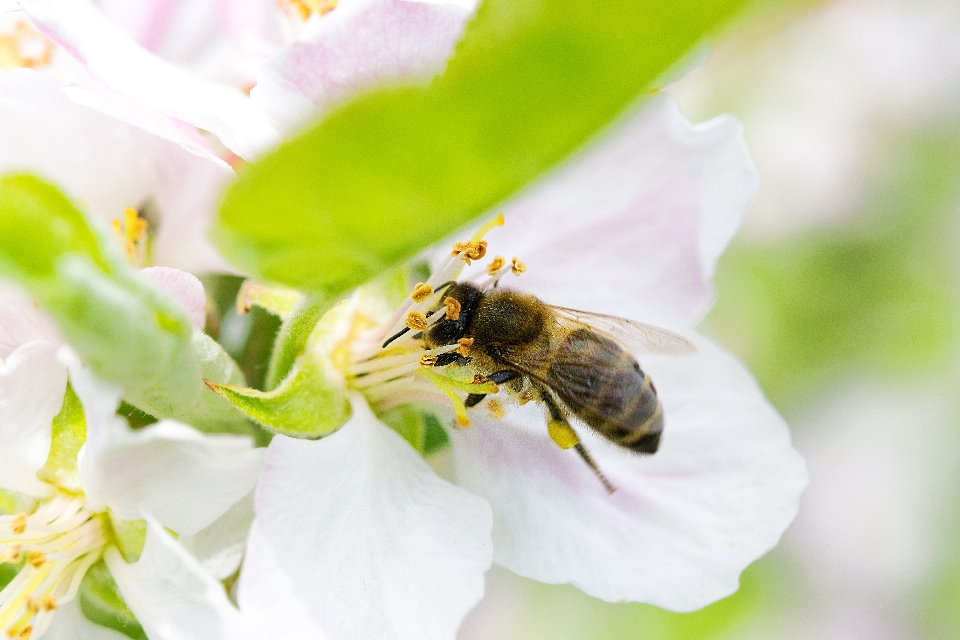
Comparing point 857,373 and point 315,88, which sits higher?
point 315,88

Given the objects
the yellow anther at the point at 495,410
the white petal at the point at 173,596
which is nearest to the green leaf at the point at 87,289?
the white petal at the point at 173,596

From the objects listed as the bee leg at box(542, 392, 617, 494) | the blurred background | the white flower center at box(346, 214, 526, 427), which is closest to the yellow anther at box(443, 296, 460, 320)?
the white flower center at box(346, 214, 526, 427)

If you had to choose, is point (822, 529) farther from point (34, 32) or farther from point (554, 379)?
point (34, 32)

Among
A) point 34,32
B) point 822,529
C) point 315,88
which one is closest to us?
point 315,88

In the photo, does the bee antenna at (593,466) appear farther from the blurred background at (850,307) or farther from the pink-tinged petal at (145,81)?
the blurred background at (850,307)

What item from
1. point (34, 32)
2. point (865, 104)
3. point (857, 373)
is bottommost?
point (857, 373)

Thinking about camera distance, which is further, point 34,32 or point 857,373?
point 857,373

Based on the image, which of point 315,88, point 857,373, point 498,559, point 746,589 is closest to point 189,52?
point 315,88

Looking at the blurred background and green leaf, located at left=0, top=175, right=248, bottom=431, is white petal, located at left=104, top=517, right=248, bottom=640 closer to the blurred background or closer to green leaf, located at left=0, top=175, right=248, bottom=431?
green leaf, located at left=0, top=175, right=248, bottom=431
